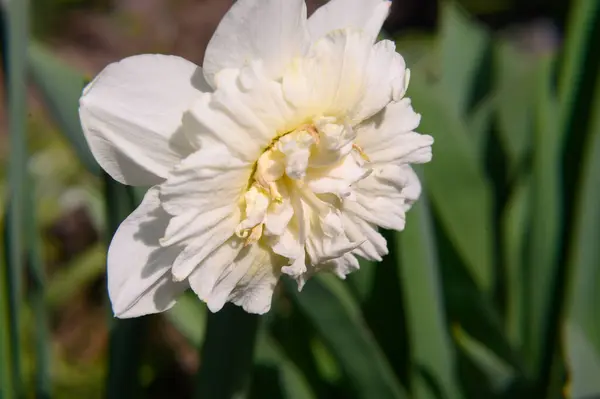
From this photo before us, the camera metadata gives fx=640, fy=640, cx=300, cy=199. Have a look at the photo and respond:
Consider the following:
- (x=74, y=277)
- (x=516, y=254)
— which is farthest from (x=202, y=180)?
(x=74, y=277)

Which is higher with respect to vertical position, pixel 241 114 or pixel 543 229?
pixel 241 114

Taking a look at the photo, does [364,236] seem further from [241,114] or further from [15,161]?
[15,161]

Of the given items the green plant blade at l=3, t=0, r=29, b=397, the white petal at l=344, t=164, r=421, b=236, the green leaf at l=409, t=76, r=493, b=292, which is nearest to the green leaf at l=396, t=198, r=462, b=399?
the green leaf at l=409, t=76, r=493, b=292

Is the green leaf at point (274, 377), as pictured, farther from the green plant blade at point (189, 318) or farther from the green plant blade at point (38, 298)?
the green plant blade at point (38, 298)

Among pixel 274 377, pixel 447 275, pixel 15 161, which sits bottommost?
Result: pixel 274 377

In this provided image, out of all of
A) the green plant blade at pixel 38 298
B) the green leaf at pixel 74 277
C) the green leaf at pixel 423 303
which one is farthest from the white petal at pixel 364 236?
the green leaf at pixel 74 277

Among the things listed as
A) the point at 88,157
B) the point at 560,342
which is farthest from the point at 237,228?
the point at 560,342
